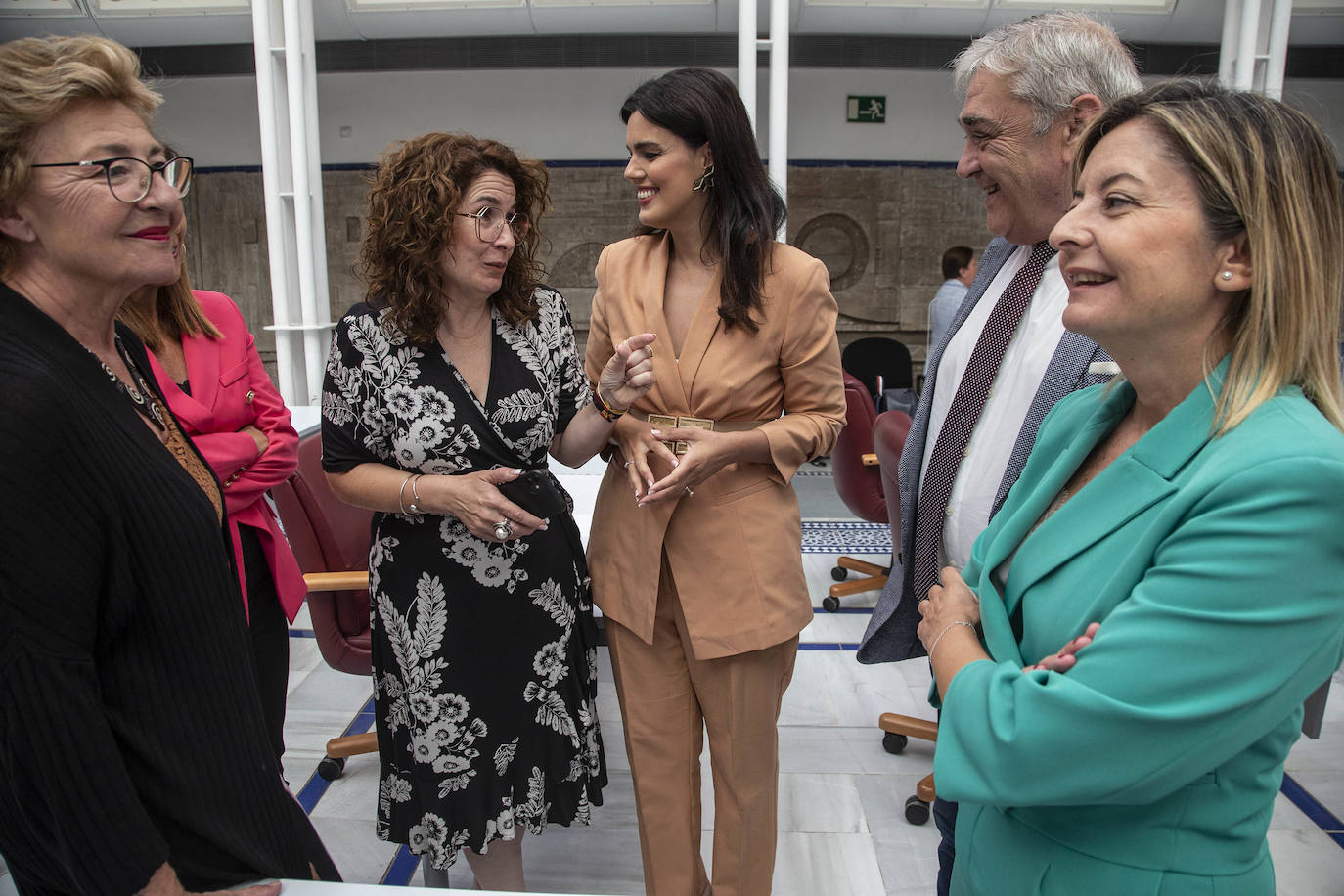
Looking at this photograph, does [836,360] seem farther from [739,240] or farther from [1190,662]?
[1190,662]

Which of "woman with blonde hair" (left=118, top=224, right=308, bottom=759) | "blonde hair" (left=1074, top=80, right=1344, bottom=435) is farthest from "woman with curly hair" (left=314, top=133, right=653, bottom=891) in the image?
"blonde hair" (left=1074, top=80, right=1344, bottom=435)

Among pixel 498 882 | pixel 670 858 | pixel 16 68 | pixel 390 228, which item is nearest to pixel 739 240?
pixel 390 228

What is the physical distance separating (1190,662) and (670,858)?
1.58 meters

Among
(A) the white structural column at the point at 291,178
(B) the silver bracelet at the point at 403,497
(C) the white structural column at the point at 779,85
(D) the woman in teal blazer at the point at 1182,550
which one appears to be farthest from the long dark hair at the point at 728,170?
(A) the white structural column at the point at 291,178

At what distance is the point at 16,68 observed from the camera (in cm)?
112

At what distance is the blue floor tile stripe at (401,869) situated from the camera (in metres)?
2.65

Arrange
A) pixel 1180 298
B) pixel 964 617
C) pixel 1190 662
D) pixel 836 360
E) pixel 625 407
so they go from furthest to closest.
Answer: pixel 836 360
pixel 625 407
pixel 964 617
pixel 1180 298
pixel 1190 662

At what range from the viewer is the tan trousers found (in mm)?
2121

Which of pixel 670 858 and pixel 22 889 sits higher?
pixel 22 889

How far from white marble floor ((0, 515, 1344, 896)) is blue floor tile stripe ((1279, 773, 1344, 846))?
2cm

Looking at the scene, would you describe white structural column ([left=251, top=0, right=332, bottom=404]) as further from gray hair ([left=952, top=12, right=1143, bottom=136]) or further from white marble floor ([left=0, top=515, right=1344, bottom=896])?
gray hair ([left=952, top=12, right=1143, bottom=136])

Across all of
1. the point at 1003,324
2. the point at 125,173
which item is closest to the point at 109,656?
the point at 125,173

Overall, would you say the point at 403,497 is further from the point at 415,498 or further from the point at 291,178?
the point at 291,178

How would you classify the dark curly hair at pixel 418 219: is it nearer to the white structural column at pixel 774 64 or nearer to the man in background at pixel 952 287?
the white structural column at pixel 774 64
